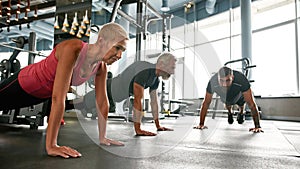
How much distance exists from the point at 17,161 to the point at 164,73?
3.59ft

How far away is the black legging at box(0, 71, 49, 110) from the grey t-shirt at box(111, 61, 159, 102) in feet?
1.99

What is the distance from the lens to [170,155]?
3.66ft

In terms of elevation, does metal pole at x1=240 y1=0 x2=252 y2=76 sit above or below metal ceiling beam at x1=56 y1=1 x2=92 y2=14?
above

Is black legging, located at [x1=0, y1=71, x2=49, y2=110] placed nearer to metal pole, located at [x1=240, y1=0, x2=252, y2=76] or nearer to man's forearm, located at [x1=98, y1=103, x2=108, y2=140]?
man's forearm, located at [x1=98, y1=103, x2=108, y2=140]

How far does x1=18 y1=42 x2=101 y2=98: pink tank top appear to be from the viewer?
1159 mm

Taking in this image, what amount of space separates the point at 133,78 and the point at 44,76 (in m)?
0.74

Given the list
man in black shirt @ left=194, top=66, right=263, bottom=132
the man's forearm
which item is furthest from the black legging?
man in black shirt @ left=194, top=66, right=263, bottom=132

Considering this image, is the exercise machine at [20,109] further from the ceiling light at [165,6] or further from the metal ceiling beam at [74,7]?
the ceiling light at [165,6]

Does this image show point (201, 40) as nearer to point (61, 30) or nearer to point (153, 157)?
point (153, 157)

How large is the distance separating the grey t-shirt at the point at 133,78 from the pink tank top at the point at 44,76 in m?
0.52

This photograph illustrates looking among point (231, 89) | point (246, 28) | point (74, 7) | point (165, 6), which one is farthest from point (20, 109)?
point (246, 28)

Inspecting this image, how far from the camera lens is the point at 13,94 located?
1.39m

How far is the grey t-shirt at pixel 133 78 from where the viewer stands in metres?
1.77

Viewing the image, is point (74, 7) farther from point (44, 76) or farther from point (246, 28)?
point (246, 28)
